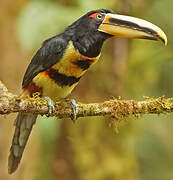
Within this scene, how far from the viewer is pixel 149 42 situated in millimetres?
5543

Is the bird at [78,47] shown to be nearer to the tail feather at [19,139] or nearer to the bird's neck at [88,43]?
the bird's neck at [88,43]

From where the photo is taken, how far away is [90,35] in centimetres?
325

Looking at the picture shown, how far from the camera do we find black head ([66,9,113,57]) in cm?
323

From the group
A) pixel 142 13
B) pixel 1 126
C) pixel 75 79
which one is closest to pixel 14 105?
pixel 75 79

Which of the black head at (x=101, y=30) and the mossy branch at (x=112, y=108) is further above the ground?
the black head at (x=101, y=30)

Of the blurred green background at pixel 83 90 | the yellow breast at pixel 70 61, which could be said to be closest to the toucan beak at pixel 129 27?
the yellow breast at pixel 70 61

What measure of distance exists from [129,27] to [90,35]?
13.3 inches

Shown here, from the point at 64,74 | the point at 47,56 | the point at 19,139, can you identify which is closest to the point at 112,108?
the point at 64,74

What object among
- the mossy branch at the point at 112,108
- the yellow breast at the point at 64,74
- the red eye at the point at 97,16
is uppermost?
the red eye at the point at 97,16

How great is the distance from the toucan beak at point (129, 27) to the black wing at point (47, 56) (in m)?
0.37

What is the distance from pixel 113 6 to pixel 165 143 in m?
2.90

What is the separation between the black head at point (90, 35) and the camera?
323cm

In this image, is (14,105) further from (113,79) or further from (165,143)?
(165,143)

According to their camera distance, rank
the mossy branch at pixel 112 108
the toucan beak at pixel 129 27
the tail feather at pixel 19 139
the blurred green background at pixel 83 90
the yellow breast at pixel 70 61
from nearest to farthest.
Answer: the mossy branch at pixel 112 108
the toucan beak at pixel 129 27
the yellow breast at pixel 70 61
the tail feather at pixel 19 139
the blurred green background at pixel 83 90
